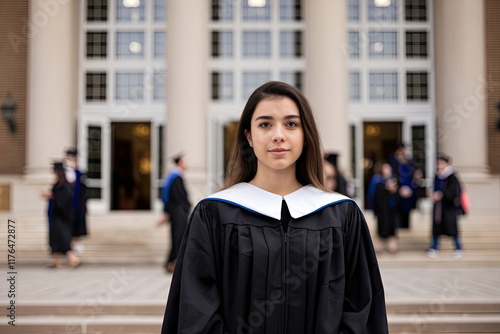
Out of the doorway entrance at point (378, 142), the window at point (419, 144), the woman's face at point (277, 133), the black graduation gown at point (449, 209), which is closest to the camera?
the woman's face at point (277, 133)

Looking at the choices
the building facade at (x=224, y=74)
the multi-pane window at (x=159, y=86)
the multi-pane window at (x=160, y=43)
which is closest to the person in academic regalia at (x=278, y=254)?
the building facade at (x=224, y=74)

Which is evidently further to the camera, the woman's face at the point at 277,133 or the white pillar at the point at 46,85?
the white pillar at the point at 46,85

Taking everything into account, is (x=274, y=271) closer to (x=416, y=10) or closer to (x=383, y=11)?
(x=383, y=11)

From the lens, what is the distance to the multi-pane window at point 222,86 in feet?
51.2

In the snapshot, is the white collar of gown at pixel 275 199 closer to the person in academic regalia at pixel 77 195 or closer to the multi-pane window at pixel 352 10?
the person in academic regalia at pixel 77 195

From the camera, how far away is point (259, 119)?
2170mm

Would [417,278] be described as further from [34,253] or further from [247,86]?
[247,86]

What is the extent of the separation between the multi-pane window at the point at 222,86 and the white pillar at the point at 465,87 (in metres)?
6.29

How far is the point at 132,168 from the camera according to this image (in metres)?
19.2

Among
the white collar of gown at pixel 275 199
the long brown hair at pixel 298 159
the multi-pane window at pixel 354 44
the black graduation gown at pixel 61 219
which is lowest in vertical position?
the black graduation gown at pixel 61 219

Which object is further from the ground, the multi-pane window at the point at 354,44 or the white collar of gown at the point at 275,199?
the multi-pane window at the point at 354,44

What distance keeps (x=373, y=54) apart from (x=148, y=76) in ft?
23.0

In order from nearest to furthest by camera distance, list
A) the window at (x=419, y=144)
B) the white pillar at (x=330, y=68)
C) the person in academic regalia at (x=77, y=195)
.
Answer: the person in academic regalia at (x=77, y=195) < the white pillar at (x=330, y=68) < the window at (x=419, y=144)

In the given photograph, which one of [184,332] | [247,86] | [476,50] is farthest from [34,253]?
[476,50]
